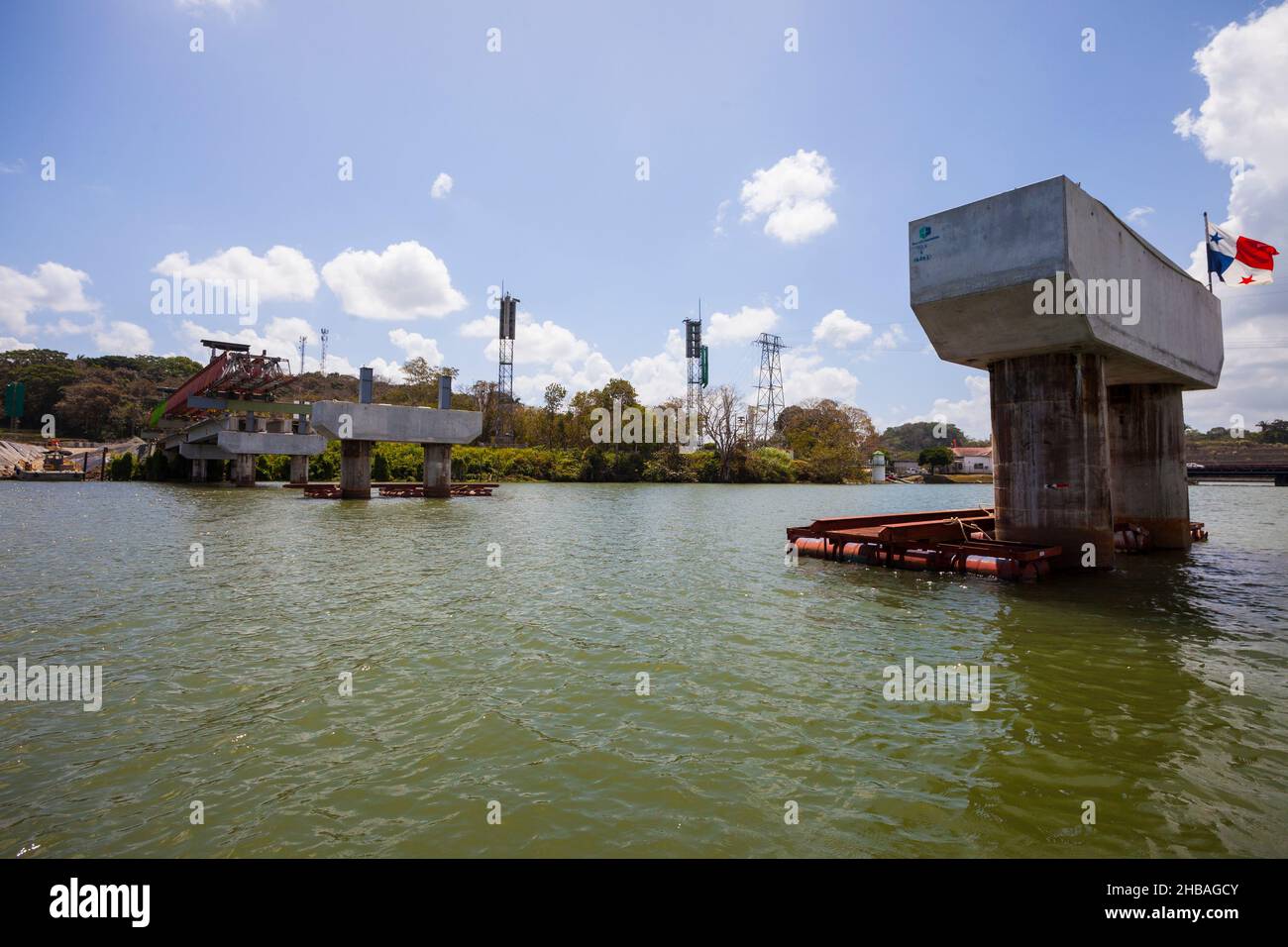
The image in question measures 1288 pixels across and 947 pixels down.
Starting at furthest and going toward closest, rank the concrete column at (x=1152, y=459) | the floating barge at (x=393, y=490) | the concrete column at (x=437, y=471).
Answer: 1. the concrete column at (x=437, y=471)
2. the floating barge at (x=393, y=490)
3. the concrete column at (x=1152, y=459)

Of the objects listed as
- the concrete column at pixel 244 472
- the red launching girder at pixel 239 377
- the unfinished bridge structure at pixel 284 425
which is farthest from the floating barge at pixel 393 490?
the red launching girder at pixel 239 377

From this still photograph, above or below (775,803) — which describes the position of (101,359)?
above

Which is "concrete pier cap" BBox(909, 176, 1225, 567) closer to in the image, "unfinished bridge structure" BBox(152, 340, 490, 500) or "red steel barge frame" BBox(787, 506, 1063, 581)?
"red steel barge frame" BBox(787, 506, 1063, 581)

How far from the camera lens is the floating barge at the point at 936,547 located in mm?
15891

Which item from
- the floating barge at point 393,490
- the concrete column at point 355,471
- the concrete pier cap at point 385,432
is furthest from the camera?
the floating barge at point 393,490

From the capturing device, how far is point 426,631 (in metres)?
10.2

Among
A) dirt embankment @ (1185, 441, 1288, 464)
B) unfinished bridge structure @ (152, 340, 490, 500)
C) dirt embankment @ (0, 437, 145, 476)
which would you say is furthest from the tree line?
dirt embankment @ (1185, 441, 1288, 464)

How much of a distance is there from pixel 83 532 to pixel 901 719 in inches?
1104

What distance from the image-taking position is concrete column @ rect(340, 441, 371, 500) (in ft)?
133

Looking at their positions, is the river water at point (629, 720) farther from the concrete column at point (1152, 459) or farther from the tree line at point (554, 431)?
the tree line at point (554, 431)

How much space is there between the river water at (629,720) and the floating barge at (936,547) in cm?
110
